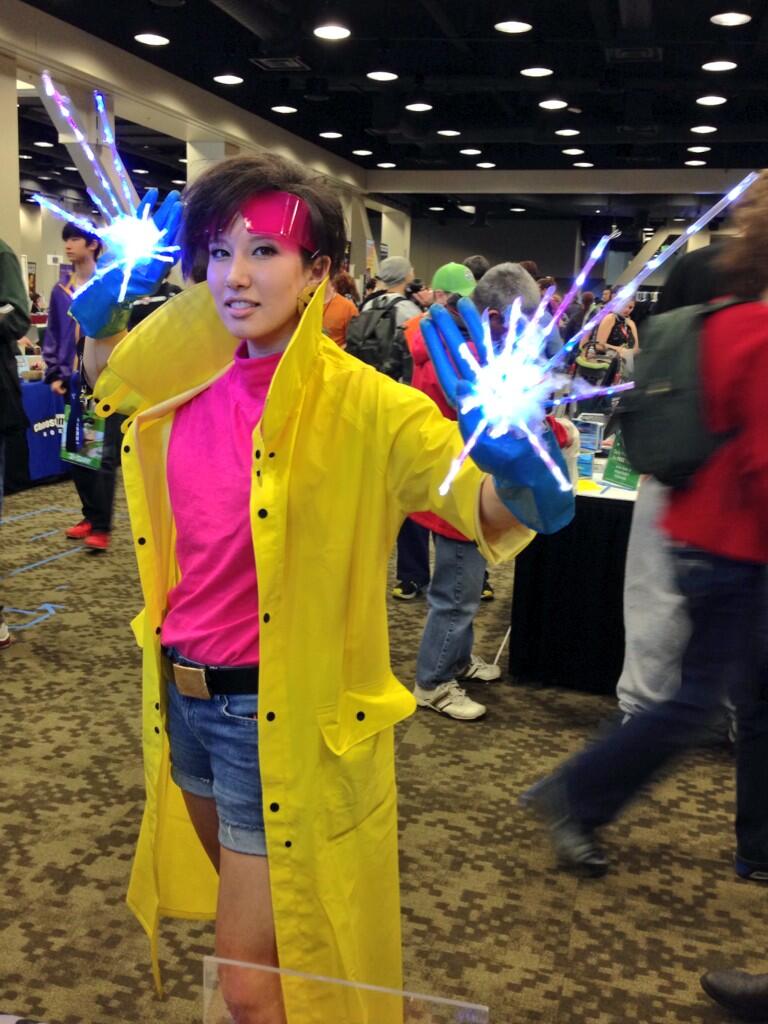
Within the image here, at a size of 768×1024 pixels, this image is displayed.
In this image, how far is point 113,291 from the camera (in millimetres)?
1528

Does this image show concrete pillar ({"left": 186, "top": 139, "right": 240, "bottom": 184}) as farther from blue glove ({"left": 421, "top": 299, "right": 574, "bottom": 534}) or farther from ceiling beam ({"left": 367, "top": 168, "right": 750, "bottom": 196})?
blue glove ({"left": 421, "top": 299, "right": 574, "bottom": 534})

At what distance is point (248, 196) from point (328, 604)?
1.70ft

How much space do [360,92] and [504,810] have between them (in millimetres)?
7706

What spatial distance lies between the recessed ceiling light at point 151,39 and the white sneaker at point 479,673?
523cm

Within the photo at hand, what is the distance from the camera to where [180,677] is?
4.25 ft

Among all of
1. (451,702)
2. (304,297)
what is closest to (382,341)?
(451,702)

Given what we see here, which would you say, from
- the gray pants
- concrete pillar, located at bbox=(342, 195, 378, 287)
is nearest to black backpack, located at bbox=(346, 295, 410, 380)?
the gray pants

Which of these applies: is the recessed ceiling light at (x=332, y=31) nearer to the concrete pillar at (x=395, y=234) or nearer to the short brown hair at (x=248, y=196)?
the short brown hair at (x=248, y=196)

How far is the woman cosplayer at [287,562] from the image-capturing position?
1.22m

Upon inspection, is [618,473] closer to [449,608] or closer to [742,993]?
[449,608]

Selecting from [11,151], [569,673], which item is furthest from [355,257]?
[569,673]

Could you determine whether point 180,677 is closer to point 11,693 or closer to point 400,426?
point 400,426

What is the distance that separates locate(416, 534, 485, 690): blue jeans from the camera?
313cm

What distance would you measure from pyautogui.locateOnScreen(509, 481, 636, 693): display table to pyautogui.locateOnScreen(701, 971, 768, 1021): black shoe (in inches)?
59.9
